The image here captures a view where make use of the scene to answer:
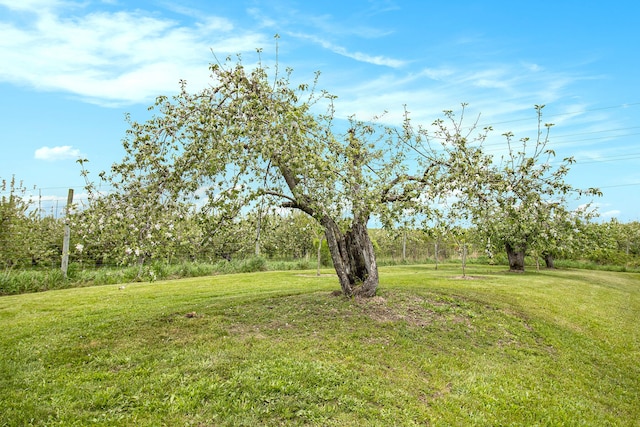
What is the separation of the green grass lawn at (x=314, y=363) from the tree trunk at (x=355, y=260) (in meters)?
0.40

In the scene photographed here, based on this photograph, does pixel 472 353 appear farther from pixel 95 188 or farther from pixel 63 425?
pixel 95 188

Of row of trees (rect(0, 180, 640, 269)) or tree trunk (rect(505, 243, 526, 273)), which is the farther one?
tree trunk (rect(505, 243, 526, 273))

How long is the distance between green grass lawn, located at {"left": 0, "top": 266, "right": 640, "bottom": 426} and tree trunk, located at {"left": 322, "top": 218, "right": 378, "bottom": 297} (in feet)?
1.33

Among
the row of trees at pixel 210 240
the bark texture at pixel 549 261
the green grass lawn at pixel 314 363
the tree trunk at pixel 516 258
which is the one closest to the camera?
the green grass lawn at pixel 314 363

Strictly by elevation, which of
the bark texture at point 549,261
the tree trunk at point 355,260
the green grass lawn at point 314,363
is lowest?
the green grass lawn at point 314,363

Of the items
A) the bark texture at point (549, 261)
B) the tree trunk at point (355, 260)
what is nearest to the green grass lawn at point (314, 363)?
the tree trunk at point (355, 260)

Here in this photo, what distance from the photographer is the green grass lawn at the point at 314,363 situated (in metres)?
5.75

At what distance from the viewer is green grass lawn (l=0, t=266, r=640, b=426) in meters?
5.75

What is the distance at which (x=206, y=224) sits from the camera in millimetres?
9016

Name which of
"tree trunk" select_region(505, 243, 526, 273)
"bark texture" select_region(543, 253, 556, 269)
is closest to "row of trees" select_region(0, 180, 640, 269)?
"tree trunk" select_region(505, 243, 526, 273)

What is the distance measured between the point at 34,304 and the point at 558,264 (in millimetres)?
38441

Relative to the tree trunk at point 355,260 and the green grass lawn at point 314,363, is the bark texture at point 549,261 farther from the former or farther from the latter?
the tree trunk at point 355,260

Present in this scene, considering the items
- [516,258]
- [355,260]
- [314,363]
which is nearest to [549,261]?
[516,258]

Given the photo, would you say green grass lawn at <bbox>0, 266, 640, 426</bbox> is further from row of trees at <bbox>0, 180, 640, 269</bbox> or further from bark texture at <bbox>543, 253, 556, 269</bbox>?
bark texture at <bbox>543, 253, 556, 269</bbox>
